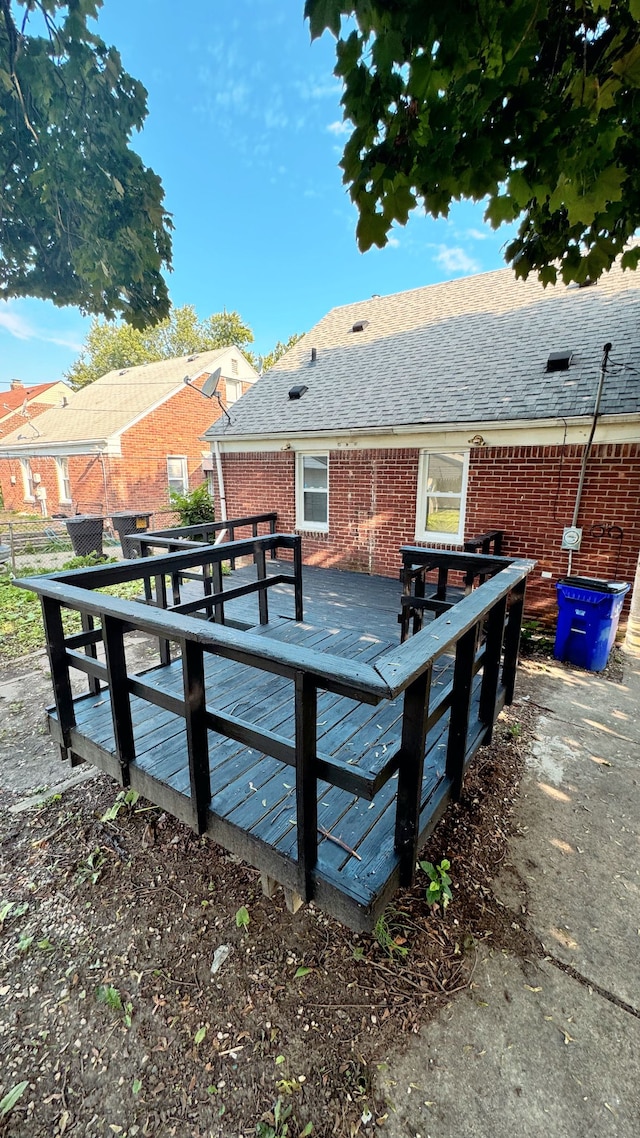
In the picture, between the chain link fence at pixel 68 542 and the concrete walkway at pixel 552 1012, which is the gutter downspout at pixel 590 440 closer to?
the concrete walkway at pixel 552 1012

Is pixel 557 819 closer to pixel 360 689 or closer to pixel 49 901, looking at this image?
pixel 360 689

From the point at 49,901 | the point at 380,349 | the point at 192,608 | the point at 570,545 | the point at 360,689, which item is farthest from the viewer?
the point at 380,349

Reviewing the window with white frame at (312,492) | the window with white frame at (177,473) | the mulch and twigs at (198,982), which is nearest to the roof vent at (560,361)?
the window with white frame at (312,492)

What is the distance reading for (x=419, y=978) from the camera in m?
1.95

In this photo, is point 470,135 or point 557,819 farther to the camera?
point 557,819

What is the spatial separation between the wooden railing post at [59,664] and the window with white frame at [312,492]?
20.0 feet

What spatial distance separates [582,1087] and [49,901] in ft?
8.15

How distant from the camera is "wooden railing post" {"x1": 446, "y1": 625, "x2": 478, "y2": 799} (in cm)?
225

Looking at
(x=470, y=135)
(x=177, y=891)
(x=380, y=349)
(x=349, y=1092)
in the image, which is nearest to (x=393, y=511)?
(x=380, y=349)

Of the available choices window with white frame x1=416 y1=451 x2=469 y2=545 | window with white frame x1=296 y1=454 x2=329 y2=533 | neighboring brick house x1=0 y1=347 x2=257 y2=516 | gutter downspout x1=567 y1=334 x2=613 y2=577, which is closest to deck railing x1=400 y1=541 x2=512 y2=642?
gutter downspout x1=567 y1=334 x2=613 y2=577

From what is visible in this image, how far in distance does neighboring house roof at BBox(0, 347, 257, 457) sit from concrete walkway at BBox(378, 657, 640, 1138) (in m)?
15.4

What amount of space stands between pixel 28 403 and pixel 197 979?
102 feet

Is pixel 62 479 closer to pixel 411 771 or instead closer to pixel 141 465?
pixel 141 465

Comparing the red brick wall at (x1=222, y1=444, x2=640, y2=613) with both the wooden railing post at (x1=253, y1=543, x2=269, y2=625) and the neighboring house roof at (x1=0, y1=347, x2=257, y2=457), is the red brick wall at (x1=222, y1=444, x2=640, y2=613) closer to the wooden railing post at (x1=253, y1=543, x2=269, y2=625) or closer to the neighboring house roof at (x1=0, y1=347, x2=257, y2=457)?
the wooden railing post at (x1=253, y1=543, x2=269, y2=625)
